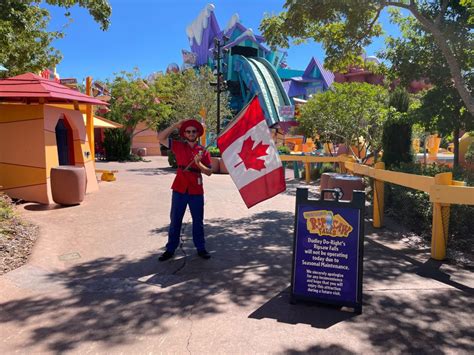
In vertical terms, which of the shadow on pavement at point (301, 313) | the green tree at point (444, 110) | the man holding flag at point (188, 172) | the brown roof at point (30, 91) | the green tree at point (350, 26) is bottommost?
the shadow on pavement at point (301, 313)

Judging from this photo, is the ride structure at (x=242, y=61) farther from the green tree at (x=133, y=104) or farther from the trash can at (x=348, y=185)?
the trash can at (x=348, y=185)

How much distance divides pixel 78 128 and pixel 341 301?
9.94 meters

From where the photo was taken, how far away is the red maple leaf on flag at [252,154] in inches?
177

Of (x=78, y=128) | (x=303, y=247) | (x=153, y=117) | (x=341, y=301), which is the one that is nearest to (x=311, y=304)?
(x=341, y=301)

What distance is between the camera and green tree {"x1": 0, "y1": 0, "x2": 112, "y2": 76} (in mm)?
6848

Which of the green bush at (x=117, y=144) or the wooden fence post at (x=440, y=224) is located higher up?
the green bush at (x=117, y=144)

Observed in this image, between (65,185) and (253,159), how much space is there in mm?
6407

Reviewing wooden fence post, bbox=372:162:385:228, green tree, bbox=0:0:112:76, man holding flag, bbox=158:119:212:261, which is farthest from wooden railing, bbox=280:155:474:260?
green tree, bbox=0:0:112:76

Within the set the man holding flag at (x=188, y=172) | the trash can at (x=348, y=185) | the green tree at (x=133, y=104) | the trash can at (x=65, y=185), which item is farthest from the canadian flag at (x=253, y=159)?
the green tree at (x=133, y=104)

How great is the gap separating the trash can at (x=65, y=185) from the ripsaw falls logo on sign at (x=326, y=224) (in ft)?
23.5

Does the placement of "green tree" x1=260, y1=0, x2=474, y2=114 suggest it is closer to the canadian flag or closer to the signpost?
the canadian flag

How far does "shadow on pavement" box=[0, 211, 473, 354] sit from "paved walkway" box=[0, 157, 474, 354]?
0.03ft

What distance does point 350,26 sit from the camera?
801 centimetres

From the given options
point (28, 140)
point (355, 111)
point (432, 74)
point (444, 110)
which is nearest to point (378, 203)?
point (444, 110)
